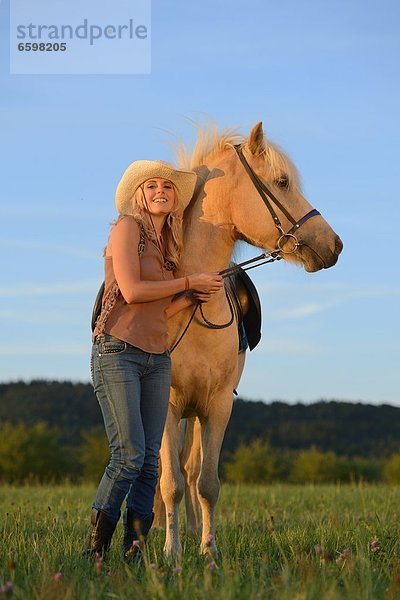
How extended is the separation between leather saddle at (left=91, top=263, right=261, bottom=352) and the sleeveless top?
5.75 ft

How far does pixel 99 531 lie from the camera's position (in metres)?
5.31

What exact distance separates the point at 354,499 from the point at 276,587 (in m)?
9.37

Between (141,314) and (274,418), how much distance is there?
6390 cm

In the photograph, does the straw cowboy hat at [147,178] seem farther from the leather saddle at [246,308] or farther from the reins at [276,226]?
the leather saddle at [246,308]

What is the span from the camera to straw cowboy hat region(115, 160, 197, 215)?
5730 millimetres

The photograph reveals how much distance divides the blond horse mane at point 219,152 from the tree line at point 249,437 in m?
27.4

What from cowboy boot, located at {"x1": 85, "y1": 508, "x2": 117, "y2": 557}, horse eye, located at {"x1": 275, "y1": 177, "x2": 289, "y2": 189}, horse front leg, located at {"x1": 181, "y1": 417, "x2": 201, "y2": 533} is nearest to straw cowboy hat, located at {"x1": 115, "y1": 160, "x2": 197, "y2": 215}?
horse eye, located at {"x1": 275, "y1": 177, "x2": 289, "y2": 189}

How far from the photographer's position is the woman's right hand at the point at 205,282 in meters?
5.53

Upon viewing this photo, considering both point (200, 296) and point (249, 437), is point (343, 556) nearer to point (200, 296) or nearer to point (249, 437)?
point (200, 296)

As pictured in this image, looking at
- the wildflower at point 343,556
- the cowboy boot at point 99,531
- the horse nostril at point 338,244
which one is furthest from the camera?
the horse nostril at point 338,244

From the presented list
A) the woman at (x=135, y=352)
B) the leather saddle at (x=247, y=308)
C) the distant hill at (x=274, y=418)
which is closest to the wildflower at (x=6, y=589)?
the woman at (x=135, y=352)

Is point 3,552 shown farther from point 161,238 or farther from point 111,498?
point 161,238

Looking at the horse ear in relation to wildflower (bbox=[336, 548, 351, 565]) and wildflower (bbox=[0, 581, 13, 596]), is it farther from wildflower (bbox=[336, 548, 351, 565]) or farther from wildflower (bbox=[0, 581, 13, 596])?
wildflower (bbox=[0, 581, 13, 596])

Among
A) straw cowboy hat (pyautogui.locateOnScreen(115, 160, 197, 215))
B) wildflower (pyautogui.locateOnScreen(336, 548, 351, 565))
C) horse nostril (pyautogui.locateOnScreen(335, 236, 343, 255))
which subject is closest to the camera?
wildflower (pyautogui.locateOnScreen(336, 548, 351, 565))
